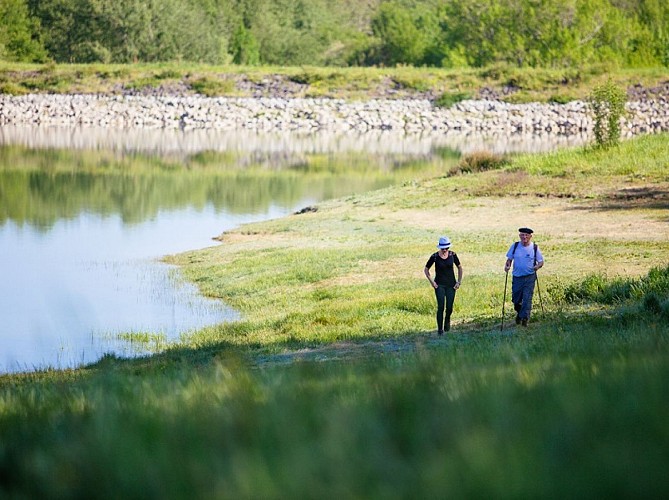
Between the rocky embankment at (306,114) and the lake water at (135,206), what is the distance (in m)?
7.10

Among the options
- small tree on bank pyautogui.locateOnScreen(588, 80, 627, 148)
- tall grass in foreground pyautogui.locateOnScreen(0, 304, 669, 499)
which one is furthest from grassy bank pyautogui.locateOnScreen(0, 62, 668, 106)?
tall grass in foreground pyautogui.locateOnScreen(0, 304, 669, 499)

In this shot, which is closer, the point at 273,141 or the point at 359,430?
the point at 359,430

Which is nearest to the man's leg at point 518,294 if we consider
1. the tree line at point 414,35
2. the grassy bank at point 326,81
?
the grassy bank at point 326,81

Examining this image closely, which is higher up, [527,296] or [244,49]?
[244,49]

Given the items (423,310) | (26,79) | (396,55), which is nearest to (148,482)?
(423,310)

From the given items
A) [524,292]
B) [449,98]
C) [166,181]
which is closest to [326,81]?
[449,98]

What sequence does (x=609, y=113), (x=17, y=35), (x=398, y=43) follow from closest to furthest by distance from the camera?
(x=609, y=113) → (x=17, y=35) → (x=398, y=43)

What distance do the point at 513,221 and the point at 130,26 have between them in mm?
91229

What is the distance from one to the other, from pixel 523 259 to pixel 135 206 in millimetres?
28280

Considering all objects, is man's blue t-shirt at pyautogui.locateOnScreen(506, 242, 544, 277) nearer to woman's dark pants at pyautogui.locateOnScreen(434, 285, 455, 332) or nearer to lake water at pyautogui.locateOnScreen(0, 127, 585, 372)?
woman's dark pants at pyautogui.locateOnScreen(434, 285, 455, 332)

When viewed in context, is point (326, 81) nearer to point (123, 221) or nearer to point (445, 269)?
point (123, 221)

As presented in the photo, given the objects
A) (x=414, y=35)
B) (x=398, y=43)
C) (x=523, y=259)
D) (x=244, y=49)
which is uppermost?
(x=414, y=35)

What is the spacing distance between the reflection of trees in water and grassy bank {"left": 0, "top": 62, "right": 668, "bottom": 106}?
3288cm

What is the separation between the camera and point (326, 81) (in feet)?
316
